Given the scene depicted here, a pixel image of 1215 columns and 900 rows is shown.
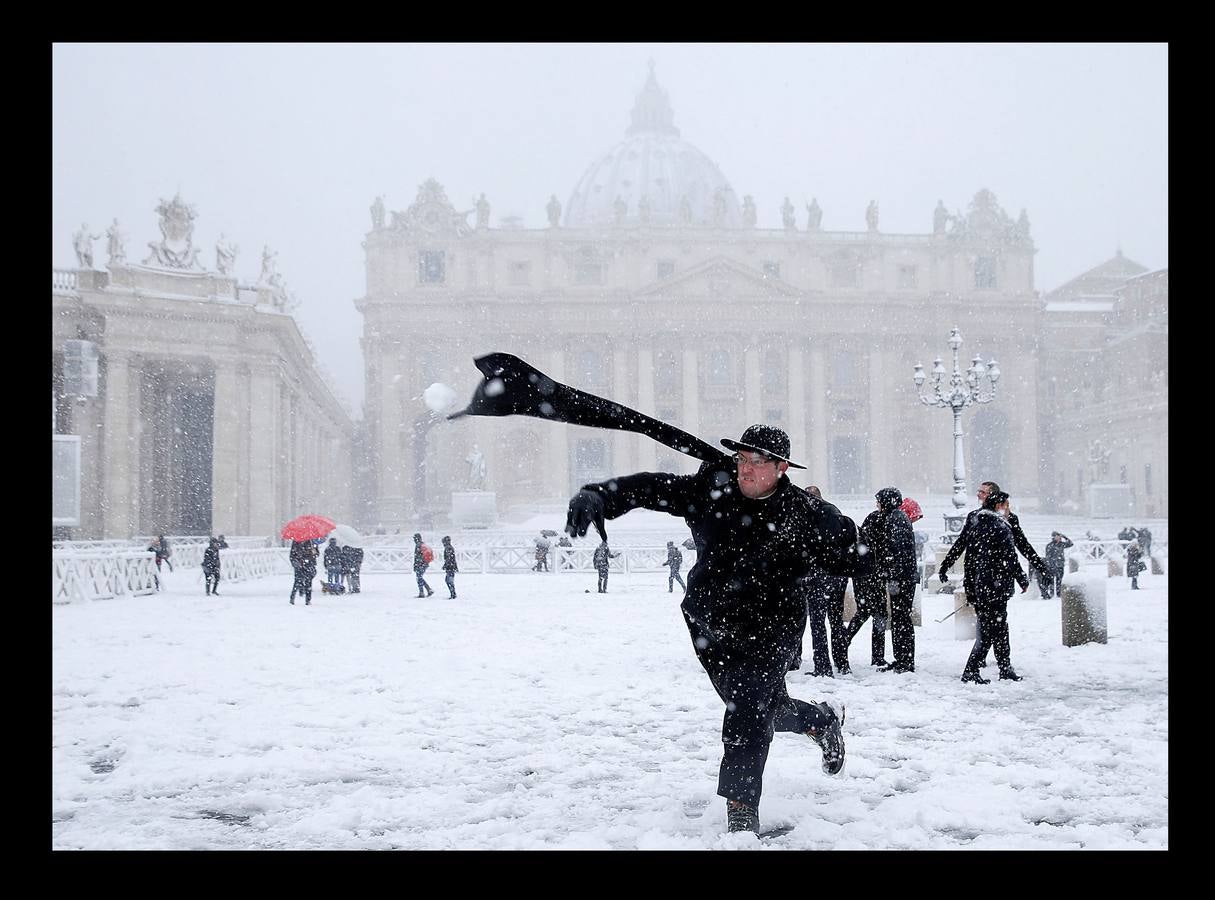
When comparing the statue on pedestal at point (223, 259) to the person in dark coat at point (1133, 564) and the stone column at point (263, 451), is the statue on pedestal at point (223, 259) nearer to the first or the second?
the stone column at point (263, 451)

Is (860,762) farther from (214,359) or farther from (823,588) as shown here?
(214,359)

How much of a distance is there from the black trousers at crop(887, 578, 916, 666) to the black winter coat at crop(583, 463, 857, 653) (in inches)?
182

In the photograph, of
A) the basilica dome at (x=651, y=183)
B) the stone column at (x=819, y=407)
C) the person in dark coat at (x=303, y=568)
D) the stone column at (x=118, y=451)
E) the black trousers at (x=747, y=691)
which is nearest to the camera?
the black trousers at (x=747, y=691)

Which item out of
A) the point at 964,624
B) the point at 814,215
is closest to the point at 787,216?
the point at 814,215

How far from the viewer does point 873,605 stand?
8.44 metres

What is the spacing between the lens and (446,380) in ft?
197

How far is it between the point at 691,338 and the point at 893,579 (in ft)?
171

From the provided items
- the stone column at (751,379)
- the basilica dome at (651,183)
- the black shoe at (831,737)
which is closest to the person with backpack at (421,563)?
the black shoe at (831,737)

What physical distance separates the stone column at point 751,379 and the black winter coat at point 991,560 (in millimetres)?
52006

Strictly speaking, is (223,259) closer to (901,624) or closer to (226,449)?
(226,449)

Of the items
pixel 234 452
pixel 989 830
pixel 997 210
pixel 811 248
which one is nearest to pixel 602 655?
pixel 989 830

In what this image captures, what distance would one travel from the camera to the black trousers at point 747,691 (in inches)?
157

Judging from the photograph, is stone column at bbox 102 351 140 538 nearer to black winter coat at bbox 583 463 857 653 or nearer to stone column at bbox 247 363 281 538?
stone column at bbox 247 363 281 538

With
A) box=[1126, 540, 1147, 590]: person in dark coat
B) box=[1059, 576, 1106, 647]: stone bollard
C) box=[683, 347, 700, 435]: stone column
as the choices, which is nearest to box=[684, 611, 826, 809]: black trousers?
box=[1059, 576, 1106, 647]: stone bollard
